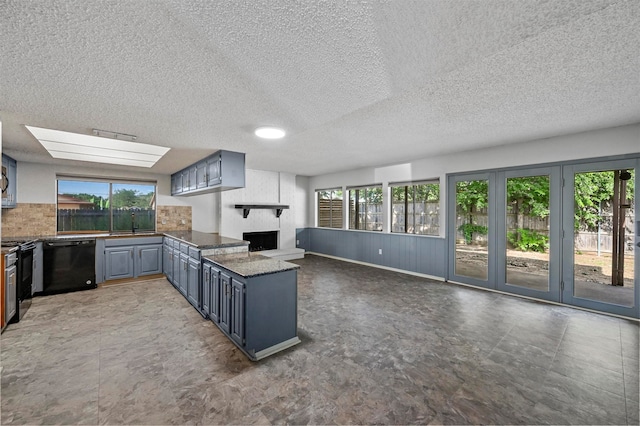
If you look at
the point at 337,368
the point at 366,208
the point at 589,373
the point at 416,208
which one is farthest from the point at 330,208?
the point at 589,373

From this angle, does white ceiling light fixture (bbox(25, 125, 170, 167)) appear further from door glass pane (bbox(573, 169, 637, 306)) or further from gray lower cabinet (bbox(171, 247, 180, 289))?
door glass pane (bbox(573, 169, 637, 306))

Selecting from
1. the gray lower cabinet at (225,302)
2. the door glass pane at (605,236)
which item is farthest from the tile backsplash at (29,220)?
the door glass pane at (605,236)

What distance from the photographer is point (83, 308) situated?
354 centimetres

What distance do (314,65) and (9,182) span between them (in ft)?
18.2

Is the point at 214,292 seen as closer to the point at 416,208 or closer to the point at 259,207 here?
the point at 259,207

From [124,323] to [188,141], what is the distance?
235cm

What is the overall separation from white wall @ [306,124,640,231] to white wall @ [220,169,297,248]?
210 cm

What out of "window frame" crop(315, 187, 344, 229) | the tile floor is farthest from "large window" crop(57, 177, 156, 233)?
"window frame" crop(315, 187, 344, 229)

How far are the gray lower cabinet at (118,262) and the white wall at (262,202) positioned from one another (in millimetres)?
1965

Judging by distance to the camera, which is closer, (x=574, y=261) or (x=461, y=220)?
(x=574, y=261)

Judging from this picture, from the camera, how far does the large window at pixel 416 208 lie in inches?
204

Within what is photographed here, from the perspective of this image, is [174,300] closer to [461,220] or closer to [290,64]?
A: [290,64]

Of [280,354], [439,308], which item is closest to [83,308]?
[280,354]

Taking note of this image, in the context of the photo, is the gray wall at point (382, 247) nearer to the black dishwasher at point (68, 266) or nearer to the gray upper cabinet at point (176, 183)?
the gray upper cabinet at point (176, 183)
